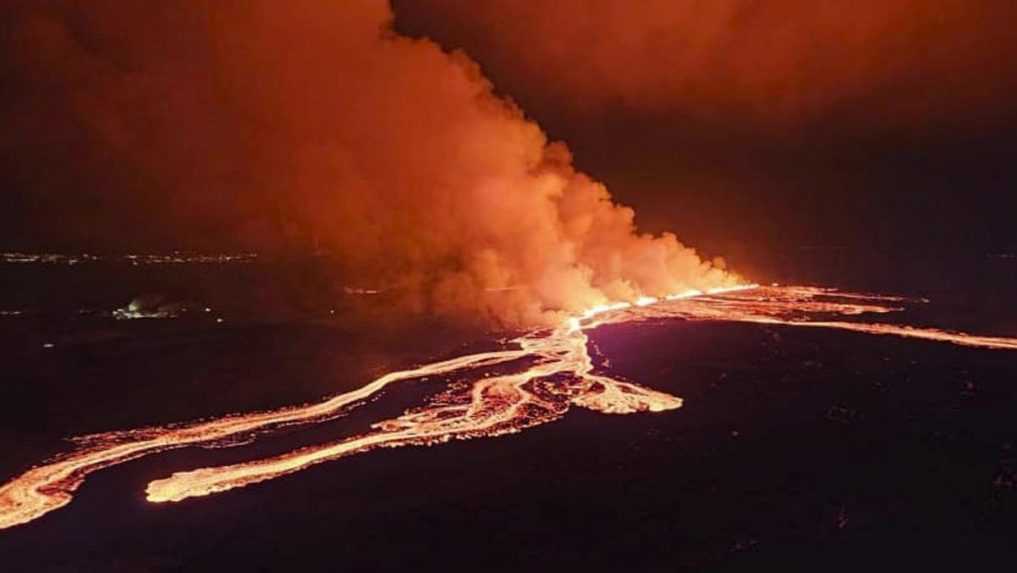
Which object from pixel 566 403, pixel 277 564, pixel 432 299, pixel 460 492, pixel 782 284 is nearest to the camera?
pixel 277 564

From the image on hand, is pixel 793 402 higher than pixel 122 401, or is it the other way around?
pixel 122 401

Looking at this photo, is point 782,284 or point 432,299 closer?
point 432,299

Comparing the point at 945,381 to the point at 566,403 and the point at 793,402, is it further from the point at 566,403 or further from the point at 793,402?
the point at 566,403

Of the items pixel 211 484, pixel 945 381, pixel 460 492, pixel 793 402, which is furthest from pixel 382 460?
pixel 945 381

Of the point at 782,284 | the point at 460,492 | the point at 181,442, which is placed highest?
the point at 782,284

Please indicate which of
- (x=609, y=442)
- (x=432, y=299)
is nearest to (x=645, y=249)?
(x=432, y=299)

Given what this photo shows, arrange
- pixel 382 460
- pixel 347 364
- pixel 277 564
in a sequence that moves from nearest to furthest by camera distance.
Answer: pixel 277 564
pixel 382 460
pixel 347 364
